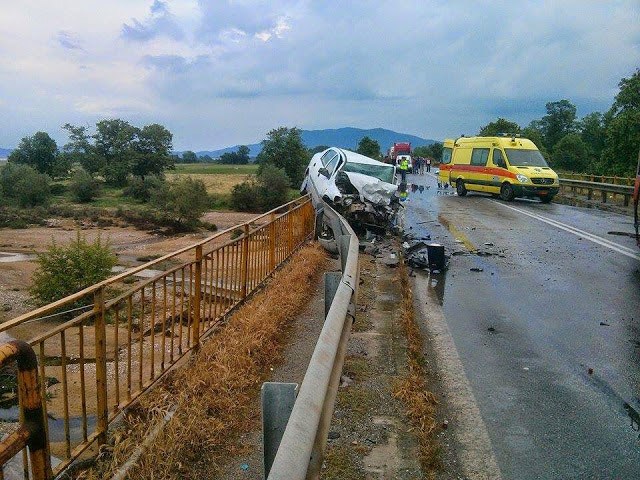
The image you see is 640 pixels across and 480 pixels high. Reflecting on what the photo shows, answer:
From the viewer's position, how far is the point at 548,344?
568 centimetres

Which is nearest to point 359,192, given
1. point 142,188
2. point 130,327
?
point 130,327

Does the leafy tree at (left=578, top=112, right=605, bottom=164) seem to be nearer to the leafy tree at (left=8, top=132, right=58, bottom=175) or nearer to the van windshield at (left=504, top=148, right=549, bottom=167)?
the van windshield at (left=504, top=148, right=549, bottom=167)

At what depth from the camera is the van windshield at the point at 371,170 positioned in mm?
14188

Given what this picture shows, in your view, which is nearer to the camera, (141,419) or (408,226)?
(141,419)

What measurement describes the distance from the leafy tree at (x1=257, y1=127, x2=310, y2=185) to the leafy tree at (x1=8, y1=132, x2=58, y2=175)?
43087mm

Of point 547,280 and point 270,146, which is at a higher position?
point 270,146

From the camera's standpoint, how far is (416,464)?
321 centimetres

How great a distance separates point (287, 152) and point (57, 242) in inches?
1431

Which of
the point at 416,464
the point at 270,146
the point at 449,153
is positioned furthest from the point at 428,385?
the point at 270,146

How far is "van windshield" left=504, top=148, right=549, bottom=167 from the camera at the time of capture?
73.2 ft

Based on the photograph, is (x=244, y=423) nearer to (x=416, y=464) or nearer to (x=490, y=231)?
(x=416, y=464)

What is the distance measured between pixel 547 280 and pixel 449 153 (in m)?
20.8

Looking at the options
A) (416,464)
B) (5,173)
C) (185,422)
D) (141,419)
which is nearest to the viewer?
(416,464)

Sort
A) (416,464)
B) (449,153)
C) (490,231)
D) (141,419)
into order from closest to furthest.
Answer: (416,464), (141,419), (490,231), (449,153)
